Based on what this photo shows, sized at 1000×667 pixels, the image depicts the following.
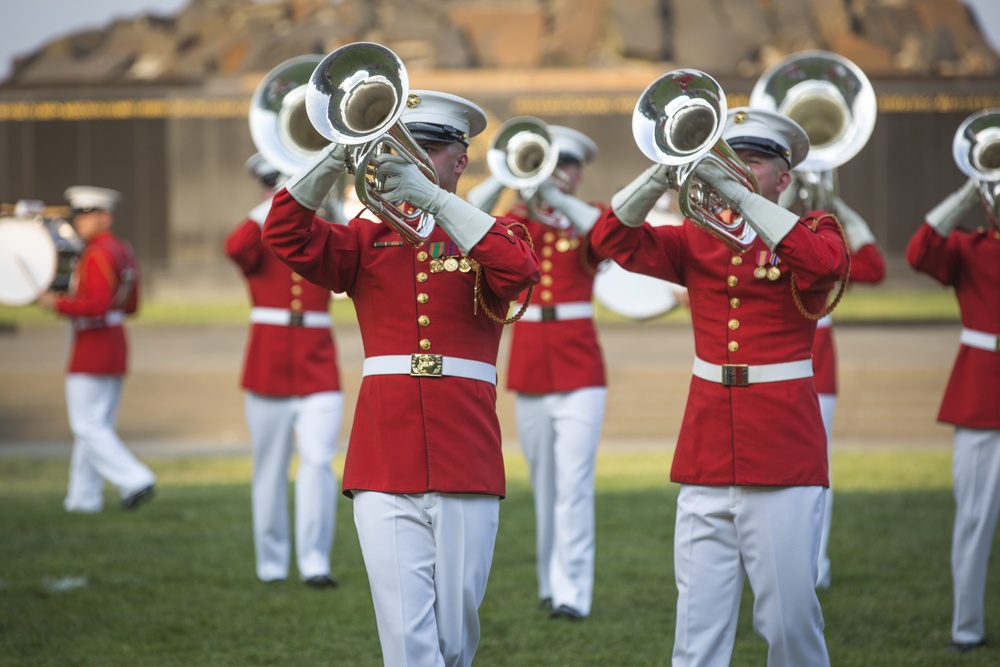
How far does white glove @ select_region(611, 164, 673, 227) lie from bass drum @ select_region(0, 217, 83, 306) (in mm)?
6927

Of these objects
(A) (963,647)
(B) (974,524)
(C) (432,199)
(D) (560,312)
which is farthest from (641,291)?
(C) (432,199)

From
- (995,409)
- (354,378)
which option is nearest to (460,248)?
(995,409)

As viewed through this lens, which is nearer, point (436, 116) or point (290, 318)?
point (436, 116)

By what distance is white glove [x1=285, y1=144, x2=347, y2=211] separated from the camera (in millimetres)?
3996

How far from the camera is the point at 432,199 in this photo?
156 inches

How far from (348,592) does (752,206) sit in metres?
4.14

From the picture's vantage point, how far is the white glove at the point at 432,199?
154 inches

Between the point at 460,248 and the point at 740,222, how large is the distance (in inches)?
38.6

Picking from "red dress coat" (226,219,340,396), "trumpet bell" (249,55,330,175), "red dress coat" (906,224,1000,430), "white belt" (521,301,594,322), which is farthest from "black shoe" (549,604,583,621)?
"trumpet bell" (249,55,330,175)

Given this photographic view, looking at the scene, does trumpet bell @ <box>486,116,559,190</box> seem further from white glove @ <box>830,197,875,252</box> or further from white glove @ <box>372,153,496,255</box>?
white glove @ <box>372,153,496,255</box>

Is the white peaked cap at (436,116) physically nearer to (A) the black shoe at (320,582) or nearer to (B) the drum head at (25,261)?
(A) the black shoe at (320,582)

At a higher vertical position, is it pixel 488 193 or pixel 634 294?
pixel 488 193

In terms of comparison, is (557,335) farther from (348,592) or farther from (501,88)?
(501,88)

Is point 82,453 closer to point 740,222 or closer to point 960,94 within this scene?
point 740,222
